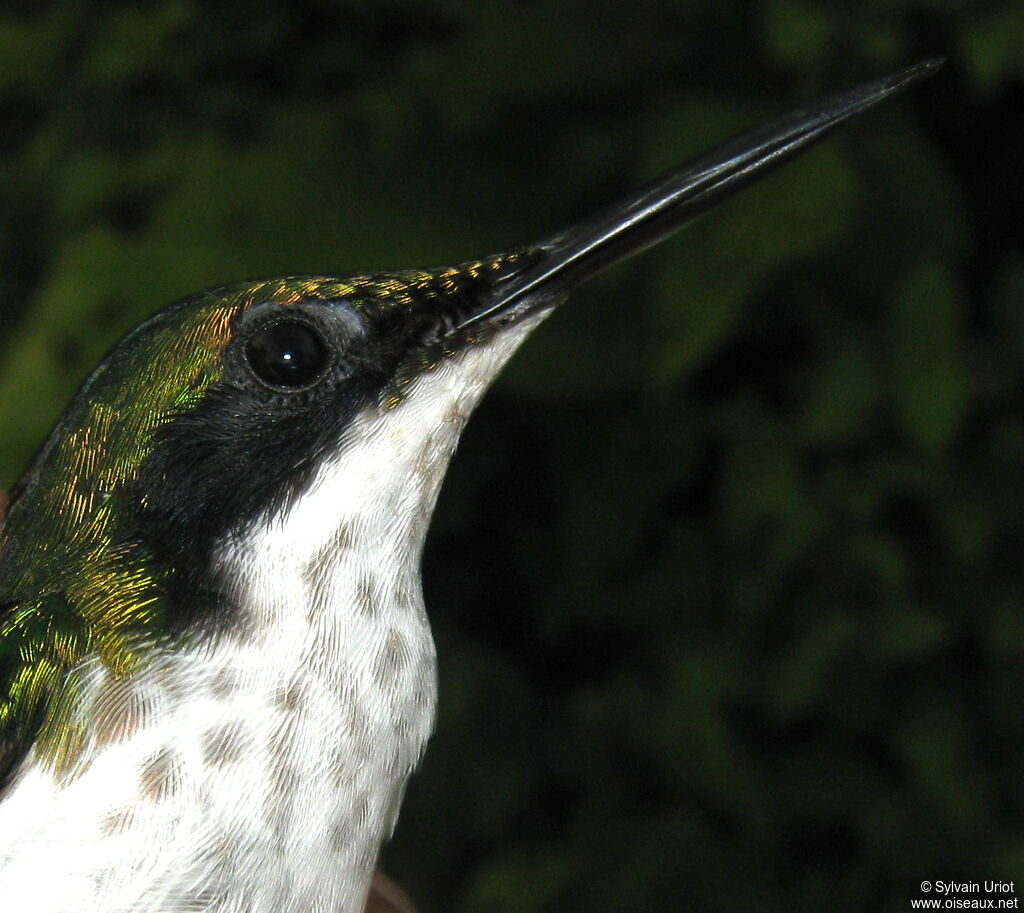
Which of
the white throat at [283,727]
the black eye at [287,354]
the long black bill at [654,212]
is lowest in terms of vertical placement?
the white throat at [283,727]

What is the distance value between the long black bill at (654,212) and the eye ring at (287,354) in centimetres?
17

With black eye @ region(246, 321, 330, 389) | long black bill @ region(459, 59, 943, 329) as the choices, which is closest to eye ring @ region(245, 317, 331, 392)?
black eye @ region(246, 321, 330, 389)

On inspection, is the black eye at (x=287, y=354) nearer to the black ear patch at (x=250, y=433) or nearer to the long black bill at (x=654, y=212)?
the black ear patch at (x=250, y=433)

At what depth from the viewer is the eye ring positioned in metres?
1.23

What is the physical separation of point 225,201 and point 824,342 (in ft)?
4.69

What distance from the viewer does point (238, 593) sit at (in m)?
1.20

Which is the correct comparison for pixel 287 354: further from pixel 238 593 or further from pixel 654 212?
pixel 654 212

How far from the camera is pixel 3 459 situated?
8.66 ft

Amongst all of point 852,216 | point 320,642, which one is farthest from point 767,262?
point 320,642

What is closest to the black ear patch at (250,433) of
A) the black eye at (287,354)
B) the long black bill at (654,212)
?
the black eye at (287,354)

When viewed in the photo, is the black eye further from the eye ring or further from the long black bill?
the long black bill

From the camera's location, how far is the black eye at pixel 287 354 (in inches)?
48.3

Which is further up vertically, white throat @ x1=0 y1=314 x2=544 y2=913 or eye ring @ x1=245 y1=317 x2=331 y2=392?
eye ring @ x1=245 y1=317 x2=331 y2=392

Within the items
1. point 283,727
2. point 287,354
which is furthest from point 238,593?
point 287,354
